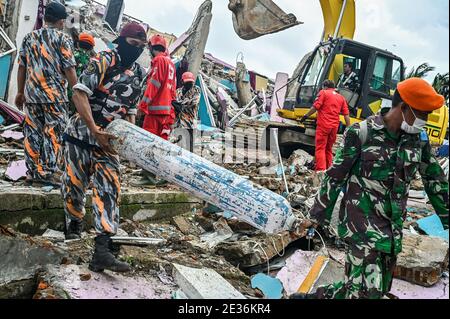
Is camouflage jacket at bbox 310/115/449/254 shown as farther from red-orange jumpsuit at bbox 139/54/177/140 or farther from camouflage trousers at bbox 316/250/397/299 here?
red-orange jumpsuit at bbox 139/54/177/140

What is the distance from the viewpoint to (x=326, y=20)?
10422mm

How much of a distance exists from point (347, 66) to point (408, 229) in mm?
4842

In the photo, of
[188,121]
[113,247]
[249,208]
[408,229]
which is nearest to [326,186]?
[249,208]

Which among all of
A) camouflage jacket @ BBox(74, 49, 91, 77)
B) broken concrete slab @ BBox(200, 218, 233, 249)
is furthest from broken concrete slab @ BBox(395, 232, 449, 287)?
camouflage jacket @ BBox(74, 49, 91, 77)

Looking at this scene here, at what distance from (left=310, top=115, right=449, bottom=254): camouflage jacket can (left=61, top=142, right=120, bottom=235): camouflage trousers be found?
1466 mm

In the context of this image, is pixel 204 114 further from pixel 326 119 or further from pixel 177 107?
pixel 177 107

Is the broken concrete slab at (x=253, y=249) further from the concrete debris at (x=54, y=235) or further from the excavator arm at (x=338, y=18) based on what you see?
the excavator arm at (x=338, y=18)

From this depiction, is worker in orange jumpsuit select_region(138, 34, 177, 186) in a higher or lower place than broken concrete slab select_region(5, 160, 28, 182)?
higher

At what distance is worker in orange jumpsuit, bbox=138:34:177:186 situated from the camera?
5.32 meters

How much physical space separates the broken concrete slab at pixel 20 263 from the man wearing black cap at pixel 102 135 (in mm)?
335

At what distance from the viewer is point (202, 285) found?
274cm

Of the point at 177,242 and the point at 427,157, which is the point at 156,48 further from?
the point at 427,157

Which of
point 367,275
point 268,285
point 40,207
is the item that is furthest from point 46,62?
point 367,275

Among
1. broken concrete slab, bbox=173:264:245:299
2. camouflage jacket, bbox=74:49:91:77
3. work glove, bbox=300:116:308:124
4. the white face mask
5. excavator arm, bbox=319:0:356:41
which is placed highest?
excavator arm, bbox=319:0:356:41
